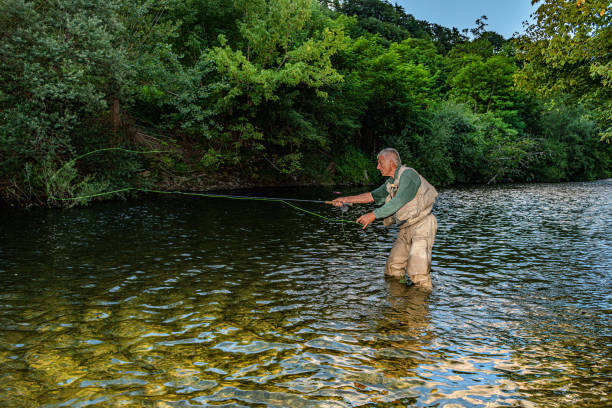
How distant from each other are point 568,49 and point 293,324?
647 inches

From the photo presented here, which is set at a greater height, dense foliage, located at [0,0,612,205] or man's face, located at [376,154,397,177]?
dense foliage, located at [0,0,612,205]

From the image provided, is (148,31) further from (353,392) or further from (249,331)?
(353,392)

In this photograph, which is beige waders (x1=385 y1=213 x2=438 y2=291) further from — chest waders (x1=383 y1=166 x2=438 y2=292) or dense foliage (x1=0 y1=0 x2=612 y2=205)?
dense foliage (x1=0 y1=0 x2=612 y2=205)

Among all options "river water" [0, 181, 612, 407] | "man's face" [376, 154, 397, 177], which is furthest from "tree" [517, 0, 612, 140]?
"man's face" [376, 154, 397, 177]

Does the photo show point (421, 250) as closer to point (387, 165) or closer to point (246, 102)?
point (387, 165)

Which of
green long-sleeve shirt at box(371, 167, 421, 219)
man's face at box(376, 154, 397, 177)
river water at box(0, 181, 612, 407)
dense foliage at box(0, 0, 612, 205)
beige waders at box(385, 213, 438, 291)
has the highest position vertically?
dense foliage at box(0, 0, 612, 205)

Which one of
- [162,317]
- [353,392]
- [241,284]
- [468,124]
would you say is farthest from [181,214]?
[468,124]

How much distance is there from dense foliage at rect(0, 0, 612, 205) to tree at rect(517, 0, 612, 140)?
74mm

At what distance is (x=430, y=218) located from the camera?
776cm

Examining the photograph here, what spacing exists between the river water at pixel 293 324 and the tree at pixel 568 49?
8.26 metres

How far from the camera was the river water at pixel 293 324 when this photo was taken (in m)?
4.37

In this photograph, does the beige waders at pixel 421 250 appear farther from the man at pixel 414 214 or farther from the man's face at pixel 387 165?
the man's face at pixel 387 165

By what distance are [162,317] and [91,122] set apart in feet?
60.1

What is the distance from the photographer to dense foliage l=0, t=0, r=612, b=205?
57.8 feet
